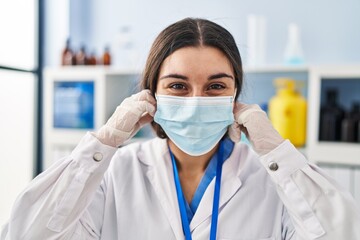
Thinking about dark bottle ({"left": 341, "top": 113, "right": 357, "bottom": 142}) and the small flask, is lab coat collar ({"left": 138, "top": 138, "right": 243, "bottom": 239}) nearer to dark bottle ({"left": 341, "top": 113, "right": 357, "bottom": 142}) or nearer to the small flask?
dark bottle ({"left": 341, "top": 113, "right": 357, "bottom": 142})

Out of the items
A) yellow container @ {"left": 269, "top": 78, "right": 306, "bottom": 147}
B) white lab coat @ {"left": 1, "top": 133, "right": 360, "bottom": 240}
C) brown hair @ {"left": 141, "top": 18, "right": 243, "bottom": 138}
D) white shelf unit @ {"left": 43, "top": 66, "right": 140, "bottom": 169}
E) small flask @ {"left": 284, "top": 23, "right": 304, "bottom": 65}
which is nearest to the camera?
white lab coat @ {"left": 1, "top": 133, "right": 360, "bottom": 240}

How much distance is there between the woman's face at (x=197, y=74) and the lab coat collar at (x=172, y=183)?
0.20 metres

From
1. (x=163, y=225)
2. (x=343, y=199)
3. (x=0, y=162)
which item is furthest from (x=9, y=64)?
(x=343, y=199)

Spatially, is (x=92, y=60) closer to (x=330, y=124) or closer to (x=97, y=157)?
(x=330, y=124)

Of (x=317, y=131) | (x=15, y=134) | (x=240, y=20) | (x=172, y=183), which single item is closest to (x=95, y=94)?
(x=15, y=134)

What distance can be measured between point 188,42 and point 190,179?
40 centimetres

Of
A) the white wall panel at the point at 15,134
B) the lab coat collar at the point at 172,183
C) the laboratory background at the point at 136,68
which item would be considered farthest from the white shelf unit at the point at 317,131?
the white wall panel at the point at 15,134

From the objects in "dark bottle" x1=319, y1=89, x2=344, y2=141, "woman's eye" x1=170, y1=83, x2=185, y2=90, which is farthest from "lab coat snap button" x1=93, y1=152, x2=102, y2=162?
"dark bottle" x1=319, y1=89, x2=344, y2=141

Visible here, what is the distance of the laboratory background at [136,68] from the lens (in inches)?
78.0

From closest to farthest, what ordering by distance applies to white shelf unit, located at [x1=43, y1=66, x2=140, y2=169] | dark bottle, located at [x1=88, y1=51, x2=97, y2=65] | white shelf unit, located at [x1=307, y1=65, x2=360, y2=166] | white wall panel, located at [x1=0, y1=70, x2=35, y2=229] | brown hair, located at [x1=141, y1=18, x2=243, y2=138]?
brown hair, located at [x1=141, y1=18, x2=243, y2=138], white shelf unit, located at [x1=307, y1=65, x2=360, y2=166], white shelf unit, located at [x1=43, y1=66, x2=140, y2=169], white wall panel, located at [x1=0, y1=70, x2=35, y2=229], dark bottle, located at [x1=88, y1=51, x2=97, y2=65]

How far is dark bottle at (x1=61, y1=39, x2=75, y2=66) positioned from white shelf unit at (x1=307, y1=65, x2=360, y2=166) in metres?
1.49

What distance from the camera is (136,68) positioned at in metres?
2.32

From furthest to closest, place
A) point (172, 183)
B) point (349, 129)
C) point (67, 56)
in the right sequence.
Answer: point (67, 56) → point (349, 129) → point (172, 183)

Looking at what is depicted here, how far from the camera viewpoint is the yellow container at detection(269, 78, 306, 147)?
6.68 ft
